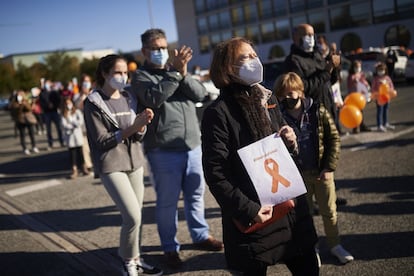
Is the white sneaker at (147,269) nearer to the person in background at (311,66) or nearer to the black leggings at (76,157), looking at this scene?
the person in background at (311,66)

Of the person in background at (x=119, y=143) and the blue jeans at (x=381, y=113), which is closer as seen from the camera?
the person in background at (x=119, y=143)

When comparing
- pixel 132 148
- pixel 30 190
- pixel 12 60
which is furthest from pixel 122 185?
pixel 12 60

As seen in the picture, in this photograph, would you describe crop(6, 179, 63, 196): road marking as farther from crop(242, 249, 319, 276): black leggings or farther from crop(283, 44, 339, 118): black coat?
crop(242, 249, 319, 276): black leggings

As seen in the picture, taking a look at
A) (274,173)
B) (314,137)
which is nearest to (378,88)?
(314,137)

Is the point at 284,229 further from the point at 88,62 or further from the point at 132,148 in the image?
the point at 88,62

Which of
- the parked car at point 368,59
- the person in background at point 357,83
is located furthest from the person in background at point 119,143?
the parked car at point 368,59

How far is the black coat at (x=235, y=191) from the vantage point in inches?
83.3

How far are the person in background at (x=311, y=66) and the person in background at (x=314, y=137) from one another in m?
0.81

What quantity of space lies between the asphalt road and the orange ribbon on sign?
1.56 metres

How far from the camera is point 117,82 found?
10.9ft

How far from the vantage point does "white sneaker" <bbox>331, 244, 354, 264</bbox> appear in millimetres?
3381

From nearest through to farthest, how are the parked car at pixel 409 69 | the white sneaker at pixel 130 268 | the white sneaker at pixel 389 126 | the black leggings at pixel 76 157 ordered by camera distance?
the white sneaker at pixel 130 268 → the black leggings at pixel 76 157 → the white sneaker at pixel 389 126 → the parked car at pixel 409 69

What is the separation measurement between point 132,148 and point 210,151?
1.41 metres

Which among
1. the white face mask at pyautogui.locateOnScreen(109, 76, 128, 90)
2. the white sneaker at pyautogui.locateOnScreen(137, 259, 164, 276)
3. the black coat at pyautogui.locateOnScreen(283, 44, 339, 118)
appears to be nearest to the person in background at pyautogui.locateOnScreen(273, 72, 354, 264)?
the black coat at pyautogui.locateOnScreen(283, 44, 339, 118)
